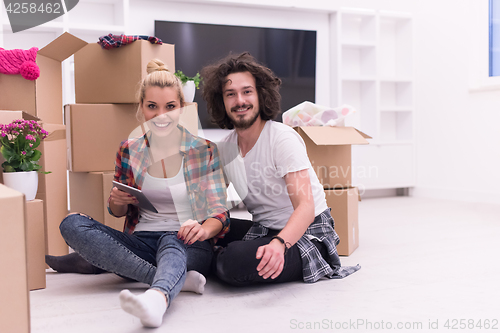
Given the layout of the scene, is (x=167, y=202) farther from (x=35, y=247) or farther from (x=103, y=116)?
(x=103, y=116)

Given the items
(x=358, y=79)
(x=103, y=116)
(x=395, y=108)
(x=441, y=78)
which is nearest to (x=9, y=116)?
(x=103, y=116)

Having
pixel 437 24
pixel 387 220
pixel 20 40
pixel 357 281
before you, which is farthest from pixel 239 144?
pixel 437 24

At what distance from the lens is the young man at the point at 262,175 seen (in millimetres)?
1398

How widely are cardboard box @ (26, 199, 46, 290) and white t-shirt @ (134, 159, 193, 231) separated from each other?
31cm

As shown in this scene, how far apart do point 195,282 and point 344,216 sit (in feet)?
2.75

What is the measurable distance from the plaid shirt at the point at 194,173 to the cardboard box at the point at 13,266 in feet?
2.25

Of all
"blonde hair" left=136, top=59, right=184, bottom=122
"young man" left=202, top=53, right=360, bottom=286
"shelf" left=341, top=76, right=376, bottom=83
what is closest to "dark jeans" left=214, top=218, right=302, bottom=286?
"young man" left=202, top=53, right=360, bottom=286

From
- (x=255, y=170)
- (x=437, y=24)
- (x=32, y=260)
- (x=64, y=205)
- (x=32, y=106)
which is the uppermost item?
(x=437, y=24)

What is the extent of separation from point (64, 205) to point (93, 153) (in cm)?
24

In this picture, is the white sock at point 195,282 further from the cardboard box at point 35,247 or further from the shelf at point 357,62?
the shelf at point 357,62

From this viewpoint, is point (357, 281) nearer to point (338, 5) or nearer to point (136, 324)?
point (136, 324)

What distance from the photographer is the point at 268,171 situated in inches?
58.0

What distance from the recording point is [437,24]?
3.81 m

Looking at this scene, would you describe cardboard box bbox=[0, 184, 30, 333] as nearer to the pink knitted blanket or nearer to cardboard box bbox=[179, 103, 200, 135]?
cardboard box bbox=[179, 103, 200, 135]
